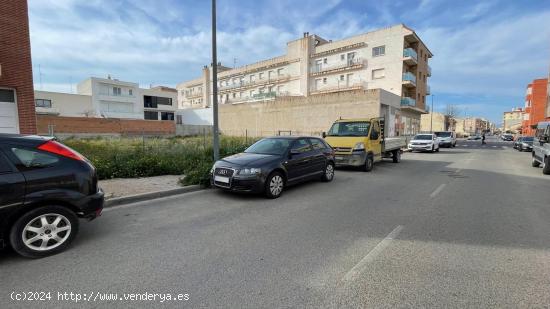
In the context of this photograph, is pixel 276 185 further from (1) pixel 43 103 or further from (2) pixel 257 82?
(1) pixel 43 103

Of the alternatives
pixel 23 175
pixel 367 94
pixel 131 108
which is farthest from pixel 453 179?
pixel 131 108

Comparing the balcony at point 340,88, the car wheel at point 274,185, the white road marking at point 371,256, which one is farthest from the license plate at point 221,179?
the balcony at point 340,88

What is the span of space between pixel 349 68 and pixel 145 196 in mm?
37359

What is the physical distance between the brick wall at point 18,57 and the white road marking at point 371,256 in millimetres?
10974

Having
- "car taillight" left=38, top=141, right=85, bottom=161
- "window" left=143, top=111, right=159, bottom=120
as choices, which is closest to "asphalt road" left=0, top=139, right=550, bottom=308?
"car taillight" left=38, top=141, right=85, bottom=161

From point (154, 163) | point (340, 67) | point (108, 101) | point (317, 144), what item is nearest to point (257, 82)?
point (340, 67)

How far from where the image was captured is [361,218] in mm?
5125

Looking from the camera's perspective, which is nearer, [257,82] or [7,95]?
[7,95]

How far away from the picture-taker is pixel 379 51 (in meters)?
36.2

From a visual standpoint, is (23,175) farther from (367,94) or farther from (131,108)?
(131,108)

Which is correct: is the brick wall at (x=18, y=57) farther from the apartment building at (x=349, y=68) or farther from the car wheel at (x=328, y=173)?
the apartment building at (x=349, y=68)

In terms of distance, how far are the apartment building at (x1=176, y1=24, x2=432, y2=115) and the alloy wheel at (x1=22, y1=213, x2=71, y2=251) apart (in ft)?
117

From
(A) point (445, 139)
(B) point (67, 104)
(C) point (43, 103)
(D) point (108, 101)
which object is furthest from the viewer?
(D) point (108, 101)

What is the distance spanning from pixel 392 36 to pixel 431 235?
121 feet
